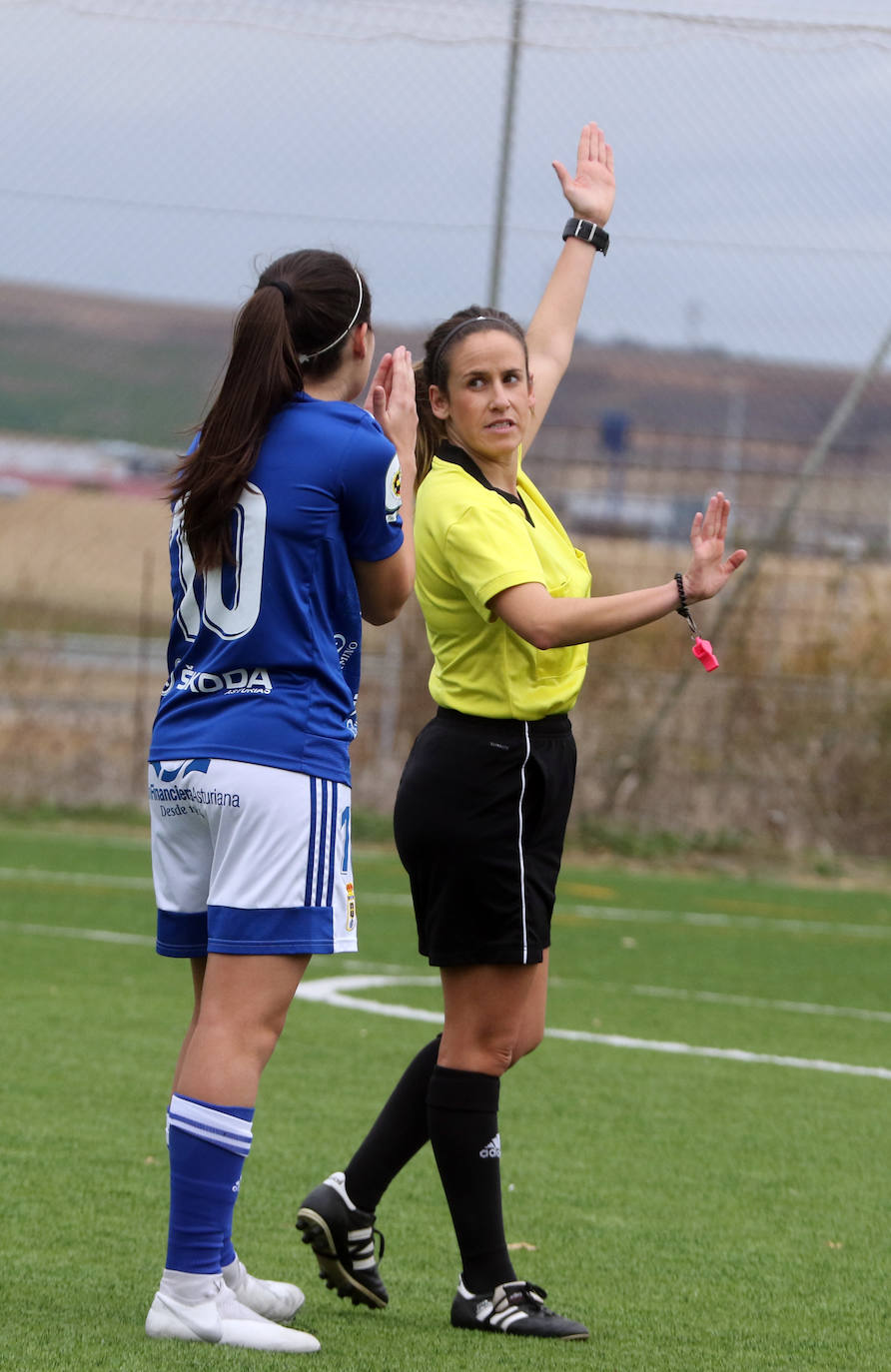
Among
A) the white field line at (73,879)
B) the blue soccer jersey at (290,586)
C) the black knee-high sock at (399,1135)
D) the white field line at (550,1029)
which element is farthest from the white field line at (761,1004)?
the blue soccer jersey at (290,586)

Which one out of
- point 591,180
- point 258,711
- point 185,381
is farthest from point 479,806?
point 185,381

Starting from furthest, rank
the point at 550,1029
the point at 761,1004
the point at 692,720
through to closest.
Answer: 1. the point at 692,720
2. the point at 761,1004
3. the point at 550,1029

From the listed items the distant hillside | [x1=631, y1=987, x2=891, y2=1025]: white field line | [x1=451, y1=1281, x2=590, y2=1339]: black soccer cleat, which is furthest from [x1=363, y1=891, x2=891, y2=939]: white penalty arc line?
[x1=451, y1=1281, x2=590, y2=1339]: black soccer cleat

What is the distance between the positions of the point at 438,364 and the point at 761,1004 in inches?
174

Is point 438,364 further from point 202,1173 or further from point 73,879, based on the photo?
point 73,879

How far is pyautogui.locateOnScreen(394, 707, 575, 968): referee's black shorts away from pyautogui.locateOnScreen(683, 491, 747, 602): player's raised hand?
1.64 feet

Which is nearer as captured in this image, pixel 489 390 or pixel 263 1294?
pixel 263 1294

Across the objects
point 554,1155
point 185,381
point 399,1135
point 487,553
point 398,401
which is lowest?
point 554,1155

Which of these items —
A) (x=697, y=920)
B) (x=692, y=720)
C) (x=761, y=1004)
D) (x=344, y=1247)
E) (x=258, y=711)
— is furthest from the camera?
(x=692, y=720)

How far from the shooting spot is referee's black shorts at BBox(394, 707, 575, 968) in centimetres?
325

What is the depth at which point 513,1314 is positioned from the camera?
321 centimetres

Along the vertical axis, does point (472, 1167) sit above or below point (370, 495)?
below

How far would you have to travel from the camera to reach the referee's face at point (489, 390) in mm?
3379

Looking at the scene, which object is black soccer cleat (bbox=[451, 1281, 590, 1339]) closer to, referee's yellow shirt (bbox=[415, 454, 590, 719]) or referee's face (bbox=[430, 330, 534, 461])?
referee's yellow shirt (bbox=[415, 454, 590, 719])
